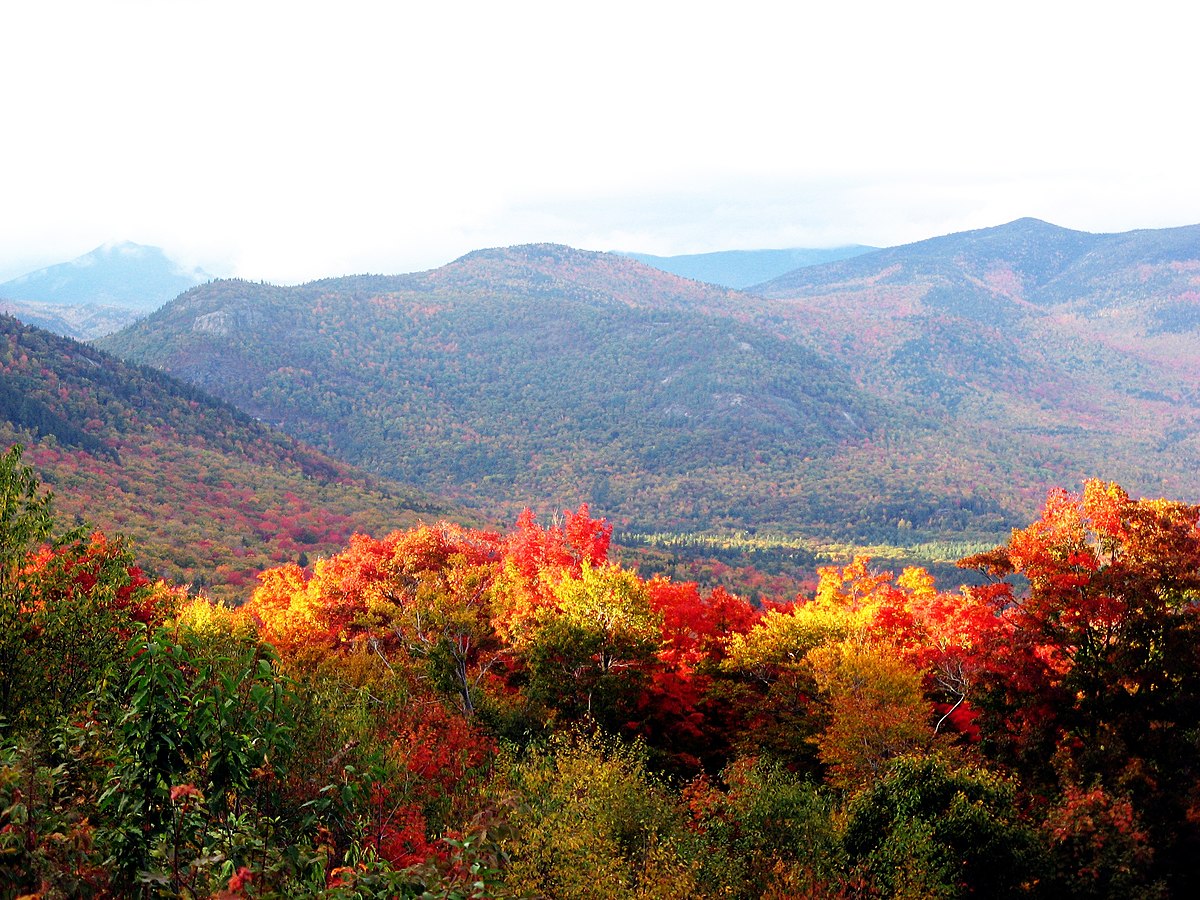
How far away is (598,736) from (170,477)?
146 metres

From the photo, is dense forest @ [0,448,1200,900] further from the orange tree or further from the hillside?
the hillside

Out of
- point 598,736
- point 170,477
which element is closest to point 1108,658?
point 598,736

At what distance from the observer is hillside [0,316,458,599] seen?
377ft

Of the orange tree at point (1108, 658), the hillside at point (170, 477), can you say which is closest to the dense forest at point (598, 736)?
the orange tree at point (1108, 658)

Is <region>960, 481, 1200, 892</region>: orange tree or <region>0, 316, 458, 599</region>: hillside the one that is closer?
<region>960, 481, 1200, 892</region>: orange tree

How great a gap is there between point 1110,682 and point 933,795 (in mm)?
7955

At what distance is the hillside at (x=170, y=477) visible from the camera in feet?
377

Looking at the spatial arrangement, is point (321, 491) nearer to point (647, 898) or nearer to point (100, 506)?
point (100, 506)

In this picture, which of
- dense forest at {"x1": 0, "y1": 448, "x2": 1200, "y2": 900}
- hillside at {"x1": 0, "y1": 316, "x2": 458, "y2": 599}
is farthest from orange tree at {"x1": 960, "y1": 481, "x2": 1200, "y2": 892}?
hillside at {"x1": 0, "y1": 316, "x2": 458, "y2": 599}

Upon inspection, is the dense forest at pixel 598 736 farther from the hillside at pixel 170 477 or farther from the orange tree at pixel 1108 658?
the hillside at pixel 170 477

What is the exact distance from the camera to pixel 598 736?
2866cm

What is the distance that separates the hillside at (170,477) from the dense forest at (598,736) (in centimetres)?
6141

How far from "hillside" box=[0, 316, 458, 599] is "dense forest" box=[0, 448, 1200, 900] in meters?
61.4

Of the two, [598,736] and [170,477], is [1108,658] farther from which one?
[170,477]
